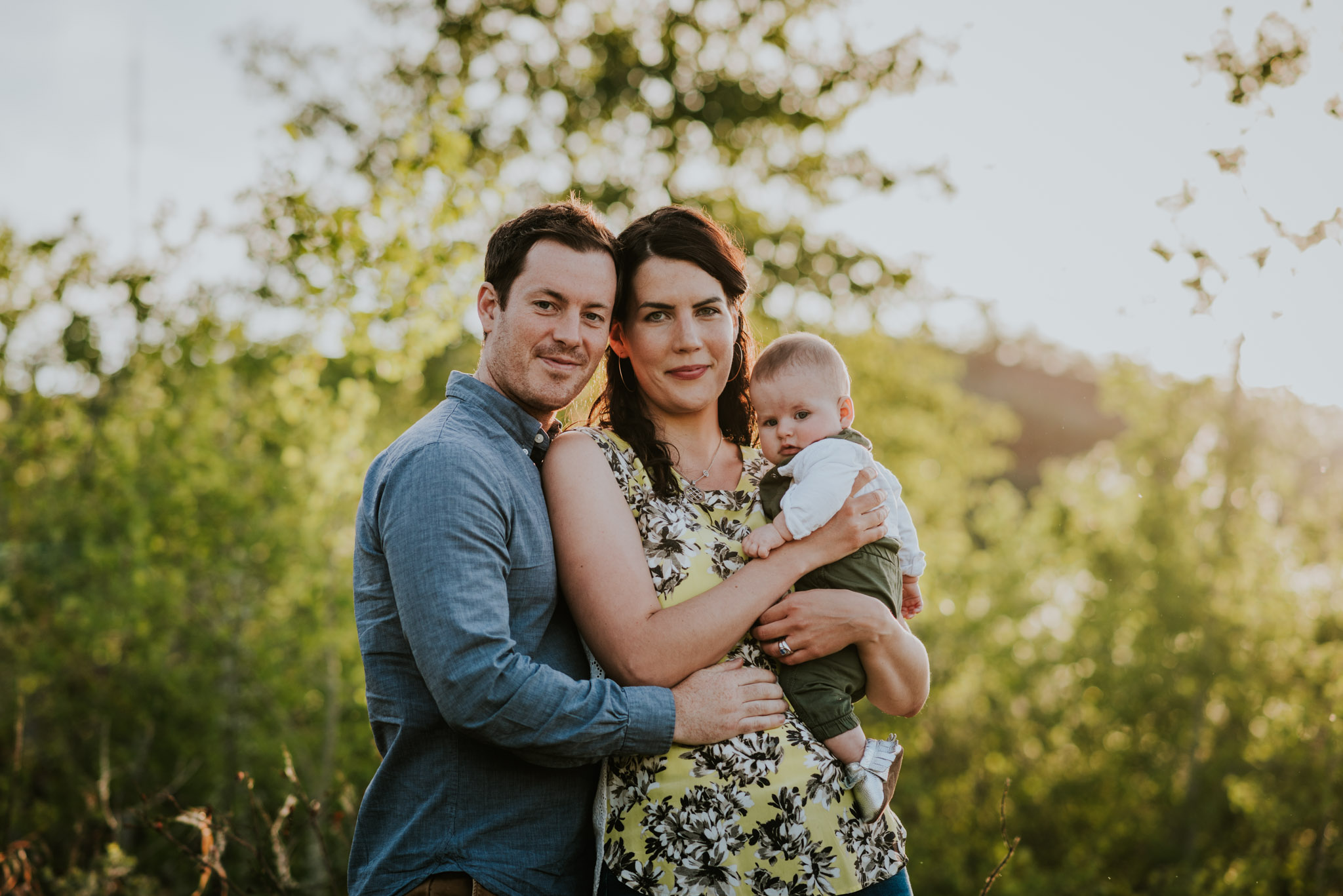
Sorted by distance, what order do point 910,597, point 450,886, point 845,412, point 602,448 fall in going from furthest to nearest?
point 910,597 < point 845,412 < point 602,448 < point 450,886

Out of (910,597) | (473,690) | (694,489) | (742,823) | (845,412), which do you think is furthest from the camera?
(910,597)

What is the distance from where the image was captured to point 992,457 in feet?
45.2

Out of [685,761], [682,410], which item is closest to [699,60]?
[682,410]

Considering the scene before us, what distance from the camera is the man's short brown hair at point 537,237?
2258 mm

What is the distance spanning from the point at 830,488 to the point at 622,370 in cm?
73

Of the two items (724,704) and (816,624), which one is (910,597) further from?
(724,704)

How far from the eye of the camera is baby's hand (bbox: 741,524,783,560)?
2.19m

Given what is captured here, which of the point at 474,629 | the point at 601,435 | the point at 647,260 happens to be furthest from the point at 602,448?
the point at 474,629

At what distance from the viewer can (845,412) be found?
2541 millimetres

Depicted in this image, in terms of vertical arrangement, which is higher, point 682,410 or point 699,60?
point 699,60

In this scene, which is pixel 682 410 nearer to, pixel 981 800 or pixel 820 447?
pixel 820 447

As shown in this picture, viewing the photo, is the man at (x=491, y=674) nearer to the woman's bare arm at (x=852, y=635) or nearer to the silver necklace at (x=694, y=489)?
the woman's bare arm at (x=852, y=635)

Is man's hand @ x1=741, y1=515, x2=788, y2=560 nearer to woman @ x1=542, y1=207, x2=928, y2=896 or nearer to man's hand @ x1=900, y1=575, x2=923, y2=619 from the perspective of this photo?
woman @ x1=542, y1=207, x2=928, y2=896

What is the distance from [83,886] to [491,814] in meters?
2.69
